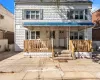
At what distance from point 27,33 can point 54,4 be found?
4774 mm

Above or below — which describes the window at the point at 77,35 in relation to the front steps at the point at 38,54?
above

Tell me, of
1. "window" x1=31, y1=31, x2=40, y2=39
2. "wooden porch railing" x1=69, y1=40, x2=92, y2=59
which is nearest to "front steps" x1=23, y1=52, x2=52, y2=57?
"wooden porch railing" x1=69, y1=40, x2=92, y2=59

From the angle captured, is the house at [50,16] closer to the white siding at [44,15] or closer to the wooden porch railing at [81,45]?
the white siding at [44,15]

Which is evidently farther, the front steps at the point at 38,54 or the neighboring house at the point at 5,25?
the neighboring house at the point at 5,25

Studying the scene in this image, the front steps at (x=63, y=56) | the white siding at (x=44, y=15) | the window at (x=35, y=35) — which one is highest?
the white siding at (x=44, y=15)

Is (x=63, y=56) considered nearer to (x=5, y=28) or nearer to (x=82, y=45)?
(x=82, y=45)

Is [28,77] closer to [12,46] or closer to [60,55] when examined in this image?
[60,55]

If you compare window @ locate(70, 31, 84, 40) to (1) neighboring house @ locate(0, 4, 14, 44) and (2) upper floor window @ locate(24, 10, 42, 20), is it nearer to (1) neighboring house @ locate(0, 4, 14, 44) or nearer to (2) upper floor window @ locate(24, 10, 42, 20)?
(2) upper floor window @ locate(24, 10, 42, 20)

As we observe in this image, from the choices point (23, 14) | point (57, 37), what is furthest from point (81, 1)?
point (23, 14)

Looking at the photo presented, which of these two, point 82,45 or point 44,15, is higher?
point 44,15

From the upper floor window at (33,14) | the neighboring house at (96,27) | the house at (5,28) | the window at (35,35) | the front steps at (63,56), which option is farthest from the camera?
the neighboring house at (96,27)

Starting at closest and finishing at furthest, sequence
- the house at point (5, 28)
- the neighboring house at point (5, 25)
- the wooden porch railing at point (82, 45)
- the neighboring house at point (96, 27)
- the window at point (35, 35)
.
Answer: the wooden porch railing at point (82, 45)
the window at point (35, 35)
the house at point (5, 28)
the neighboring house at point (5, 25)
the neighboring house at point (96, 27)

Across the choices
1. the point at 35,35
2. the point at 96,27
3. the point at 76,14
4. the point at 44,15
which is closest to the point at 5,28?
the point at 35,35

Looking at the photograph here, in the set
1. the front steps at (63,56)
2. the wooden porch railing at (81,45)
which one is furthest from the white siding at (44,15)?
the front steps at (63,56)
